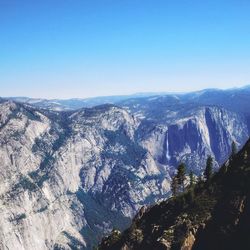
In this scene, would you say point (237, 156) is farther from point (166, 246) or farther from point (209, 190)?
point (166, 246)

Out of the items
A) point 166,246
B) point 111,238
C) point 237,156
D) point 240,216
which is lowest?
point 111,238

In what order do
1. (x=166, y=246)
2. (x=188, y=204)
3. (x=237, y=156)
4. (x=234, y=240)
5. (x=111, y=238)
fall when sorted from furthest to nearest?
(x=111, y=238) → (x=237, y=156) → (x=188, y=204) → (x=166, y=246) → (x=234, y=240)

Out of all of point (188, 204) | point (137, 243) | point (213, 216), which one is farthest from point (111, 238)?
point (213, 216)

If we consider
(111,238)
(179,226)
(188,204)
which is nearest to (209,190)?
(188,204)

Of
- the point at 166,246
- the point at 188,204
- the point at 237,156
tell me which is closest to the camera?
the point at 166,246

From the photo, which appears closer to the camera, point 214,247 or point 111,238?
point 214,247

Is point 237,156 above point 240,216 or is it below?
above
